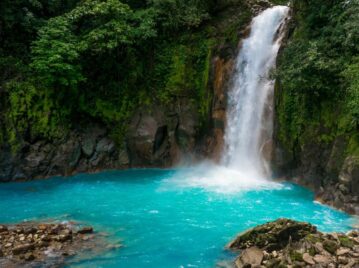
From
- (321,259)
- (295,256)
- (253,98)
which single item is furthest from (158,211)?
(253,98)

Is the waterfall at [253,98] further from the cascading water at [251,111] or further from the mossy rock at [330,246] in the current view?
the mossy rock at [330,246]

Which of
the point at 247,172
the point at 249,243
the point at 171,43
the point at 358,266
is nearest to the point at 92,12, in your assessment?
the point at 171,43

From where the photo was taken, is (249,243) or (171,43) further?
(171,43)

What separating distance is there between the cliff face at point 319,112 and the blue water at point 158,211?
911mm

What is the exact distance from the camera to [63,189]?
1577cm

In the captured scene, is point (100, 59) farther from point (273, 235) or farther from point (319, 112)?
point (273, 235)

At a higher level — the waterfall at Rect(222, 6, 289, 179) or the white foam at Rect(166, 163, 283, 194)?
the waterfall at Rect(222, 6, 289, 179)

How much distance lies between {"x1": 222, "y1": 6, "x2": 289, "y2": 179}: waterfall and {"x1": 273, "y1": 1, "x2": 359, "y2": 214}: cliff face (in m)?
0.84

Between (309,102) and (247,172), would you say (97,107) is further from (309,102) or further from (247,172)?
(309,102)

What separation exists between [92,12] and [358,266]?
14.8 metres

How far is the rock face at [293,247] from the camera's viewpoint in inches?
328

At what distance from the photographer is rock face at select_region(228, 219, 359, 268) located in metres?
8.34

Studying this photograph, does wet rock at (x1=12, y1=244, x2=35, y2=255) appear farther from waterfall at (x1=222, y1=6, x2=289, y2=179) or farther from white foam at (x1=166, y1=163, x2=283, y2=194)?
waterfall at (x1=222, y1=6, x2=289, y2=179)

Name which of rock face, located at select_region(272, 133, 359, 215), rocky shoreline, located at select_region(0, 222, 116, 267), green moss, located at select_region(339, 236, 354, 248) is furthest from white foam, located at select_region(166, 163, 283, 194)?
green moss, located at select_region(339, 236, 354, 248)
